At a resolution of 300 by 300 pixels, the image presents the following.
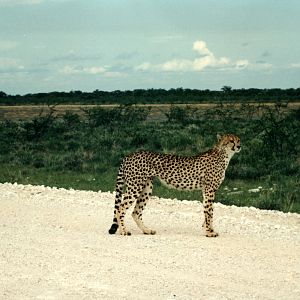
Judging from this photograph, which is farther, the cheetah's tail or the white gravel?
the cheetah's tail

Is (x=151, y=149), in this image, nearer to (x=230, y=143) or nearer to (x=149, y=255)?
(x=230, y=143)

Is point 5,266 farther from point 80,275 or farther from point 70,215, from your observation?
point 70,215

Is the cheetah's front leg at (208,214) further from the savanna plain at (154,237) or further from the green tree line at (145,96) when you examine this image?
the green tree line at (145,96)

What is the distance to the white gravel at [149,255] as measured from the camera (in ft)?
23.8

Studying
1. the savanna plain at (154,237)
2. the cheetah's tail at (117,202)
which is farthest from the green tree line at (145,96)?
the cheetah's tail at (117,202)

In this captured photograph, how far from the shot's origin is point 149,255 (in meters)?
8.88

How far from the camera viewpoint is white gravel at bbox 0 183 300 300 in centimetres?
725

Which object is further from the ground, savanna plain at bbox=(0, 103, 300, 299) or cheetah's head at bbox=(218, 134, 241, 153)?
cheetah's head at bbox=(218, 134, 241, 153)

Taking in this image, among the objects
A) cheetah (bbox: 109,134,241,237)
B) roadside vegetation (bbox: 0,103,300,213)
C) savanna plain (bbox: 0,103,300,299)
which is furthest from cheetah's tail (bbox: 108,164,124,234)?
roadside vegetation (bbox: 0,103,300,213)

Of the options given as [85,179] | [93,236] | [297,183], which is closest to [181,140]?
[85,179]

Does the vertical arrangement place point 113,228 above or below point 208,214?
below

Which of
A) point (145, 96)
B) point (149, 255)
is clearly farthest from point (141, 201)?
point (145, 96)

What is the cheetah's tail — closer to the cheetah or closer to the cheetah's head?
the cheetah

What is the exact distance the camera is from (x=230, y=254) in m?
9.00
